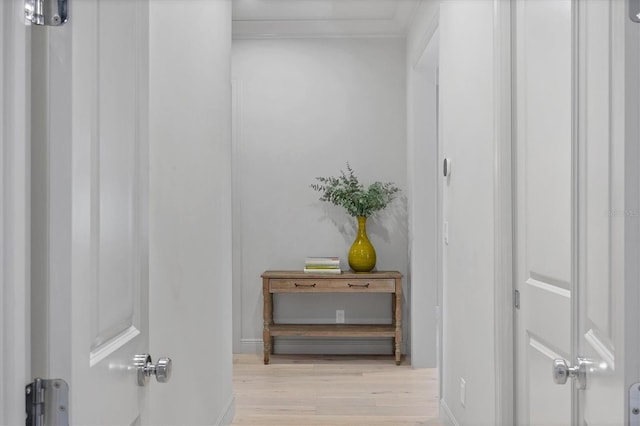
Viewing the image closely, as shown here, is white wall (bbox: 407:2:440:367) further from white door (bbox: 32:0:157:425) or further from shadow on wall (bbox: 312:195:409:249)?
white door (bbox: 32:0:157:425)

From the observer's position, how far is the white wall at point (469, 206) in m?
2.25

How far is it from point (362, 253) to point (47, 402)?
383 centimetres

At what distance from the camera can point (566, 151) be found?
1.69m

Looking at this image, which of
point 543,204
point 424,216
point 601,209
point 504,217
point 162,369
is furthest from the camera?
point 424,216

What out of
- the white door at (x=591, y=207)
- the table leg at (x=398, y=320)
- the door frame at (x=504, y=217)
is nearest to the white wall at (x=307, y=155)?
the table leg at (x=398, y=320)

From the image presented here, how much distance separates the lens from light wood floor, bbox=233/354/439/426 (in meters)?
3.32

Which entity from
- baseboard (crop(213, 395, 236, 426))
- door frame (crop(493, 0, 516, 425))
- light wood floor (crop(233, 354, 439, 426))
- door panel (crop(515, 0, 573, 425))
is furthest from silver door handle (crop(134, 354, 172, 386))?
light wood floor (crop(233, 354, 439, 426))

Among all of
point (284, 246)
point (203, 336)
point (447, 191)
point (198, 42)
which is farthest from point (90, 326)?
point (284, 246)

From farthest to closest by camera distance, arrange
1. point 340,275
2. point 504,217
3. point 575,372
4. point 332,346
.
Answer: point 332,346, point 340,275, point 504,217, point 575,372

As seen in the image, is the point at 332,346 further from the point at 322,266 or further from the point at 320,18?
the point at 320,18

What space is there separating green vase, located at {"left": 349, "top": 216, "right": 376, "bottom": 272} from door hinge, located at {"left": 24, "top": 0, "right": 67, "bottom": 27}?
12.5 ft

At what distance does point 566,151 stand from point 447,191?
137 centimetres

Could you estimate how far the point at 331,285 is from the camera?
14.7ft

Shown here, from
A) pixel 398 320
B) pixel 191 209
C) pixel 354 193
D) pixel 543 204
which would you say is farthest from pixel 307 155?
pixel 543 204
